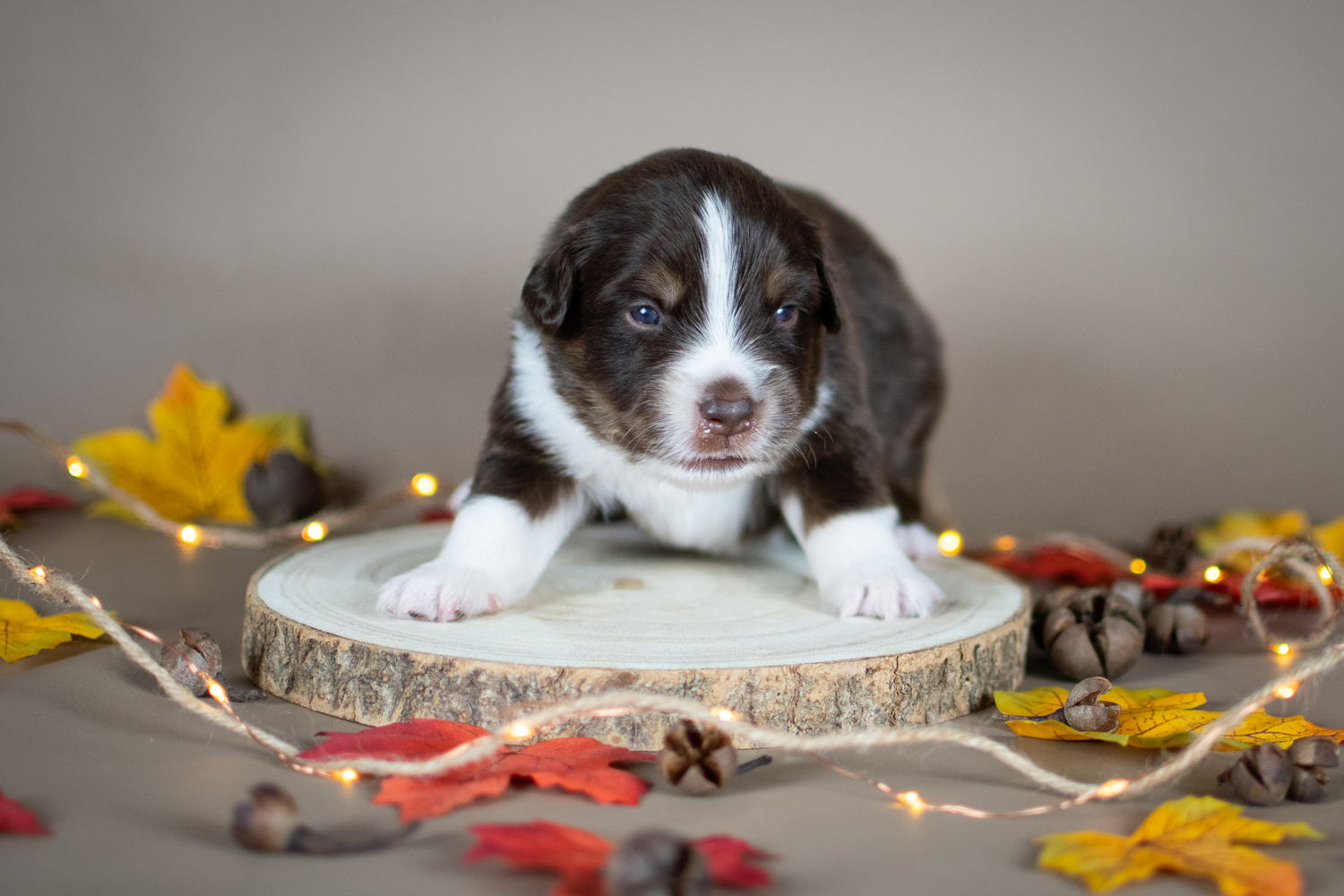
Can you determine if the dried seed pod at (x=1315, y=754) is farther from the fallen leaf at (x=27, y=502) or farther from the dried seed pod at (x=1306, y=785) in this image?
the fallen leaf at (x=27, y=502)

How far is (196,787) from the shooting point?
2.30 meters

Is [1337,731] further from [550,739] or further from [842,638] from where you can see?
[550,739]

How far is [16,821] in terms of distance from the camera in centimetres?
204

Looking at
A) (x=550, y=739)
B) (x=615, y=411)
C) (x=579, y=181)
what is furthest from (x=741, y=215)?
(x=579, y=181)

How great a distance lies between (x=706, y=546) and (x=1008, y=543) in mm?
1363

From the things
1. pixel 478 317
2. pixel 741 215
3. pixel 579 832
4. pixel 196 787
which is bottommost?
pixel 196 787

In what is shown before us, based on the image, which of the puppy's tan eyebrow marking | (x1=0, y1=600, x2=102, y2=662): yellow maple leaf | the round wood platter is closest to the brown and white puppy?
the puppy's tan eyebrow marking

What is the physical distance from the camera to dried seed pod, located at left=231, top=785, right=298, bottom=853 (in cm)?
197

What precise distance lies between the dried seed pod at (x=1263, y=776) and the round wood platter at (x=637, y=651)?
2.09ft

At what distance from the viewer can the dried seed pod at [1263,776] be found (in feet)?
7.39

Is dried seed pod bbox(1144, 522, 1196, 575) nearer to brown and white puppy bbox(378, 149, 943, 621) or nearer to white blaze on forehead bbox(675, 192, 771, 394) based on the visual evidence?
brown and white puppy bbox(378, 149, 943, 621)

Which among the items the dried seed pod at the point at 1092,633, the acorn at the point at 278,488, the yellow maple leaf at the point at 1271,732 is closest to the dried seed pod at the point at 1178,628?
the dried seed pod at the point at 1092,633

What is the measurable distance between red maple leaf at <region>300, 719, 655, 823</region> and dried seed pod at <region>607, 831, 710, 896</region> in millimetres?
447

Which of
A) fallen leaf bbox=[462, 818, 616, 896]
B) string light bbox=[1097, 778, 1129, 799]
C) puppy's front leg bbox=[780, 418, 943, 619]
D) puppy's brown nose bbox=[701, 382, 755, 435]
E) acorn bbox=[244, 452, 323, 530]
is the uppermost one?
puppy's brown nose bbox=[701, 382, 755, 435]
